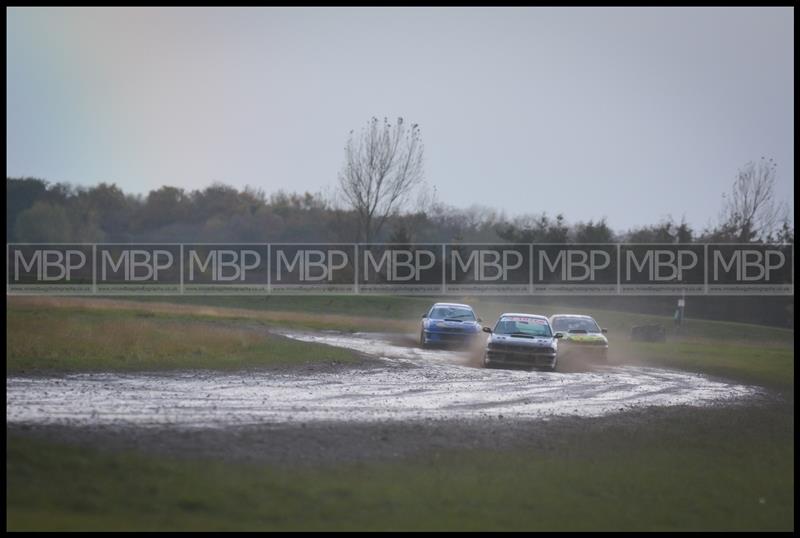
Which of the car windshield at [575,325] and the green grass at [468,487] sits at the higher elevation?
the car windshield at [575,325]

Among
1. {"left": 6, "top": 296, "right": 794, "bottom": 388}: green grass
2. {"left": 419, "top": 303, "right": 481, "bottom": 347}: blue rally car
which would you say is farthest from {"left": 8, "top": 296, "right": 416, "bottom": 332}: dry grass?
{"left": 419, "top": 303, "right": 481, "bottom": 347}: blue rally car

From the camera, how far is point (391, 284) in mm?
69500

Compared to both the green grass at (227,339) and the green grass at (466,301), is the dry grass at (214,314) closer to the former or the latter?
the green grass at (227,339)

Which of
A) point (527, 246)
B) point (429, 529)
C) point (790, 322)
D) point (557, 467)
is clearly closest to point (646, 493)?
point (557, 467)

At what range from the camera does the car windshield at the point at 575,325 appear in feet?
104

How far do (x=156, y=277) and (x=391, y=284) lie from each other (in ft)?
51.7

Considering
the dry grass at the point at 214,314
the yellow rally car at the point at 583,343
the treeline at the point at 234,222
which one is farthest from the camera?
the treeline at the point at 234,222

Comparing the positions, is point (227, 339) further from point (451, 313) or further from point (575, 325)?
point (575, 325)

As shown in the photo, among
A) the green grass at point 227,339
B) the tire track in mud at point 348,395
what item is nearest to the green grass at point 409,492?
the tire track in mud at point 348,395

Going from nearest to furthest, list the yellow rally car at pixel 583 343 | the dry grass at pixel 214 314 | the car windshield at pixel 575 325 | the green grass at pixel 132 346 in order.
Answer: the green grass at pixel 132 346
the yellow rally car at pixel 583 343
the car windshield at pixel 575 325
the dry grass at pixel 214 314

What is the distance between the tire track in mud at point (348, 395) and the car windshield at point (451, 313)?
6249mm

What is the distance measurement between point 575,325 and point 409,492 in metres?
22.0

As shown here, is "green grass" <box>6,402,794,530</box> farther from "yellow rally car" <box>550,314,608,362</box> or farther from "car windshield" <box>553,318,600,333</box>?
"car windshield" <box>553,318,600,333</box>

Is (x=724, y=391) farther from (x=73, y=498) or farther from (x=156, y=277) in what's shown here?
(x=156, y=277)
